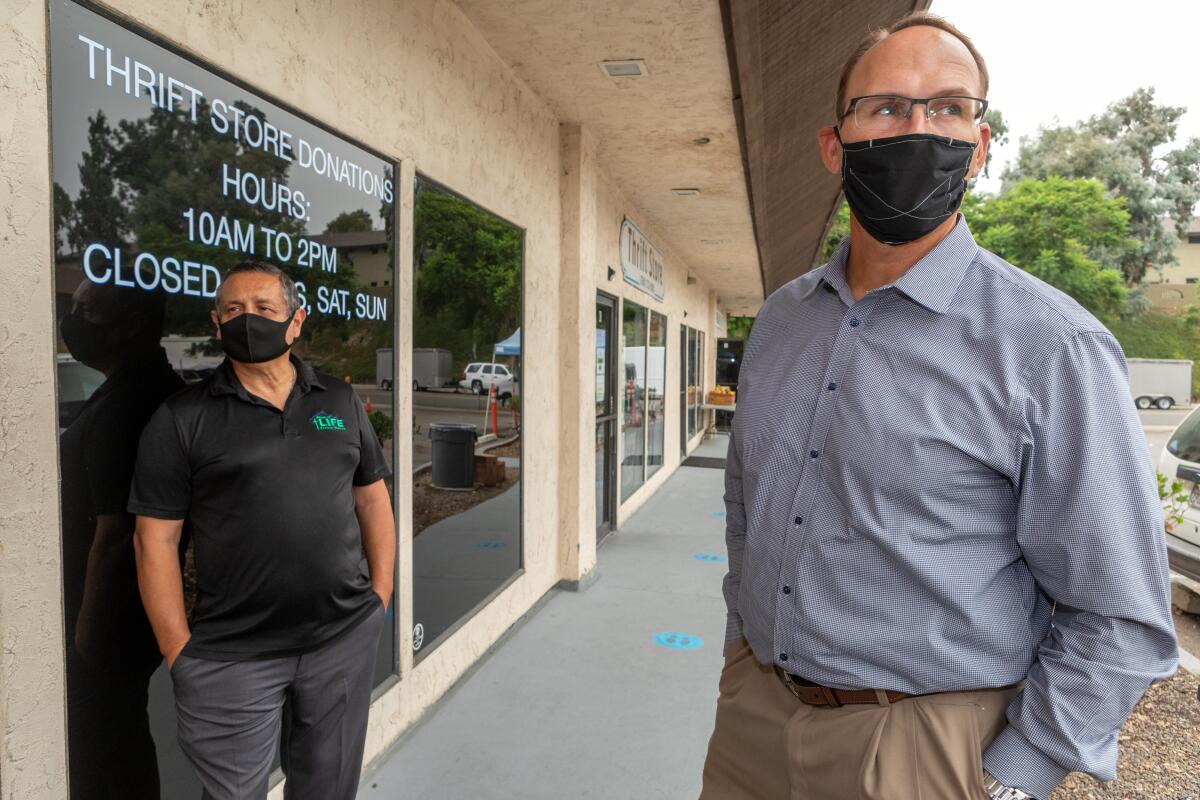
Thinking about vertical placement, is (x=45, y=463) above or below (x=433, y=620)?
Result: above

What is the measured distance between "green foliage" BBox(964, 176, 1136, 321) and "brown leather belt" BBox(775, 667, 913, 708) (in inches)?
1383

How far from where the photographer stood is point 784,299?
1.74 m

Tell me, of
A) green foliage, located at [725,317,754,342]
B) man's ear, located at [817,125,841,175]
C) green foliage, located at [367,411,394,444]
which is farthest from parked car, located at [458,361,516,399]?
green foliage, located at [725,317,754,342]

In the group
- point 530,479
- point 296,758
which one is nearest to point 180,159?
point 296,758

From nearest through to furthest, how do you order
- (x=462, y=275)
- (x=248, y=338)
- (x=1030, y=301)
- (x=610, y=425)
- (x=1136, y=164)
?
1. (x=1030, y=301)
2. (x=248, y=338)
3. (x=462, y=275)
4. (x=610, y=425)
5. (x=1136, y=164)

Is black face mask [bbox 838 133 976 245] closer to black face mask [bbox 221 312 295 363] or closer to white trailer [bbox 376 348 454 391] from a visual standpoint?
black face mask [bbox 221 312 295 363]

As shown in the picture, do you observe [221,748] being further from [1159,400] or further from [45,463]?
[1159,400]

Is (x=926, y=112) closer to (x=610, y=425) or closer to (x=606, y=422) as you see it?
(x=606, y=422)

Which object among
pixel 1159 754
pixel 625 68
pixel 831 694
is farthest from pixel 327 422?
pixel 1159 754

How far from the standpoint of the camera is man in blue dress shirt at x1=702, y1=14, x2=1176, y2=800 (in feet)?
3.73

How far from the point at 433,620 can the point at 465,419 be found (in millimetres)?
1021

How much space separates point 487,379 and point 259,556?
2.48 meters

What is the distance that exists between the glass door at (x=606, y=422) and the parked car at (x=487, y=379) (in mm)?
2350

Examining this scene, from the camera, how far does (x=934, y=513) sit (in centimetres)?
127
